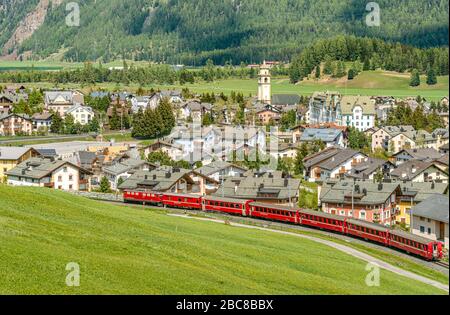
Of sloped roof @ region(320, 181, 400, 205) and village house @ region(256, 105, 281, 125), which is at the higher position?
village house @ region(256, 105, 281, 125)

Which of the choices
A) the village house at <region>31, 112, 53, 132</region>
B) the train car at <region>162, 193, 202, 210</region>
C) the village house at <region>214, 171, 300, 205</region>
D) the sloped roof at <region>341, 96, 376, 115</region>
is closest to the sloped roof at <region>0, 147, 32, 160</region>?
the train car at <region>162, 193, 202, 210</region>

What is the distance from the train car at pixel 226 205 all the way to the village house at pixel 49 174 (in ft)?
42.4

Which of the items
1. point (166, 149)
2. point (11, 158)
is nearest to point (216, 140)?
point (166, 149)

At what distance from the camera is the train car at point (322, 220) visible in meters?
37.2

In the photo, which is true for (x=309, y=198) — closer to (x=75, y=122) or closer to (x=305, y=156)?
(x=305, y=156)

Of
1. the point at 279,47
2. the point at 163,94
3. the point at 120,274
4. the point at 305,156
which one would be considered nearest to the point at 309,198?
the point at 305,156

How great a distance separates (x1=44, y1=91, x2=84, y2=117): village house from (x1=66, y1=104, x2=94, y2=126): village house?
4.95 m

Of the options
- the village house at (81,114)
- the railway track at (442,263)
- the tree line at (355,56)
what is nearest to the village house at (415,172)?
the railway track at (442,263)

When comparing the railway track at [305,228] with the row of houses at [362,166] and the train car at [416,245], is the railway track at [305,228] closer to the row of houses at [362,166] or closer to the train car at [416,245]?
the train car at [416,245]

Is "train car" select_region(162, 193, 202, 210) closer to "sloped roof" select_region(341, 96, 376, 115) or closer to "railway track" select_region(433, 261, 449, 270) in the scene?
"railway track" select_region(433, 261, 449, 270)

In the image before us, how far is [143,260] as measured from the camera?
1888 centimetres

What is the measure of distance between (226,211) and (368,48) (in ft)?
366

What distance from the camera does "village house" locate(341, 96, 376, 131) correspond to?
88875 mm

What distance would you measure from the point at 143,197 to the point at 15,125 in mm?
48191
